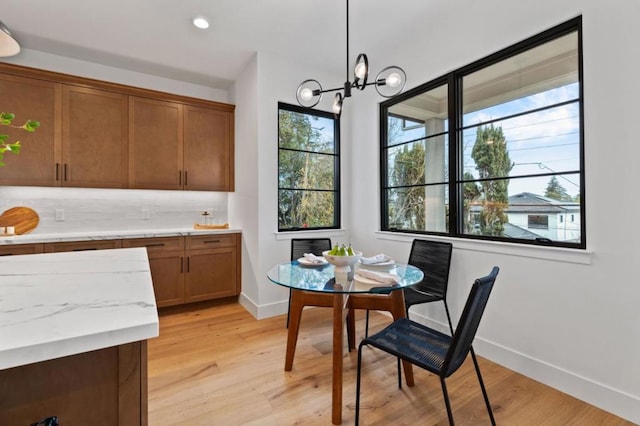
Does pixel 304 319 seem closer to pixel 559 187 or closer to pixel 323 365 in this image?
pixel 323 365

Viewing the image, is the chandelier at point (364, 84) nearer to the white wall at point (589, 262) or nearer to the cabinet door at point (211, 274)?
the white wall at point (589, 262)

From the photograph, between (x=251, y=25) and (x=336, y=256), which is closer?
(x=336, y=256)

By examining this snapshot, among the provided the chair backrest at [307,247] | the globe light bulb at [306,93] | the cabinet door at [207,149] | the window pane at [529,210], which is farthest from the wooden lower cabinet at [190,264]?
the window pane at [529,210]

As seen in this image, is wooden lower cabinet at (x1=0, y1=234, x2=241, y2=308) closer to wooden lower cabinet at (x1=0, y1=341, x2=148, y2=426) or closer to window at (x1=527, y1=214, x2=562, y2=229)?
wooden lower cabinet at (x1=0, y1=341, x2=148, y2=426)

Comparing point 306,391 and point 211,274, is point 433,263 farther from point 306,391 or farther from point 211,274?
point 211,274

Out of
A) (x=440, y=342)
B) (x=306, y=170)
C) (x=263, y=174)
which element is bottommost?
(x=440, y=342)

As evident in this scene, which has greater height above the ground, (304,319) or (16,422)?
(16,422)

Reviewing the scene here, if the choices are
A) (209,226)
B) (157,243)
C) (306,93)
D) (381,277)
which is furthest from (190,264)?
(381,277)

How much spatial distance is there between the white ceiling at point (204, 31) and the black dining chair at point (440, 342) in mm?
2450

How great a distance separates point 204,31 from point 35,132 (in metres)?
1.93

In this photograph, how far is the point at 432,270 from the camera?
2727 mm

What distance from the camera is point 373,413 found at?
179 centimetres

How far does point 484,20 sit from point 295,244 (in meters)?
2.58

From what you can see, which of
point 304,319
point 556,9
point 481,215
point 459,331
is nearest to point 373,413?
point 459,331
